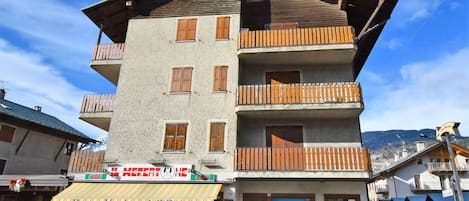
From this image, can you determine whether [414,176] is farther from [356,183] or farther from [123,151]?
[123,151]

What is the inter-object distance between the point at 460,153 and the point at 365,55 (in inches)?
1101

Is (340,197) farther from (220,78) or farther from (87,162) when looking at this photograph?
(87,162)

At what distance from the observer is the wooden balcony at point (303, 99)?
14828 mm

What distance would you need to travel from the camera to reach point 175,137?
50.5 ft

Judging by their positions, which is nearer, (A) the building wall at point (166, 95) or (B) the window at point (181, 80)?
(A) the building wall at point (166, 95)

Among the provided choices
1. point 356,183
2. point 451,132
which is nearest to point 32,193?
point 356,183

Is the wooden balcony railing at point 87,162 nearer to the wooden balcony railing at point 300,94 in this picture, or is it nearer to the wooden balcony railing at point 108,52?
the wooden balcony railing at point 108,52

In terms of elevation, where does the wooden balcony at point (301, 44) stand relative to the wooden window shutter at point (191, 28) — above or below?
below

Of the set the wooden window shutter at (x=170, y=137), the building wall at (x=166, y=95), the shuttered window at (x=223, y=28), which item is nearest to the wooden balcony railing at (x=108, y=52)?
the building wall at (x=166, y=95)

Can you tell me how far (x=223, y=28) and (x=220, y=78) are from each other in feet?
10.5

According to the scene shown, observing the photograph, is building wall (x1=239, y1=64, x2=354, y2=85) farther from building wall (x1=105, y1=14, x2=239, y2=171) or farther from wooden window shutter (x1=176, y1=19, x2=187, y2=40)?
wooden window shutter (x1=176, y1=19, x2=187, y2=40)

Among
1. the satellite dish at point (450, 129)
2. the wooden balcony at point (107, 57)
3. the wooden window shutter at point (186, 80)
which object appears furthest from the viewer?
the wooden balcony at point (107, 57)

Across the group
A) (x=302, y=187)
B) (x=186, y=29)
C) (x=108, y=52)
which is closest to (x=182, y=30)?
(x=186, y=29)

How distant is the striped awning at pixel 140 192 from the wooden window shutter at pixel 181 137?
200 centimetres
